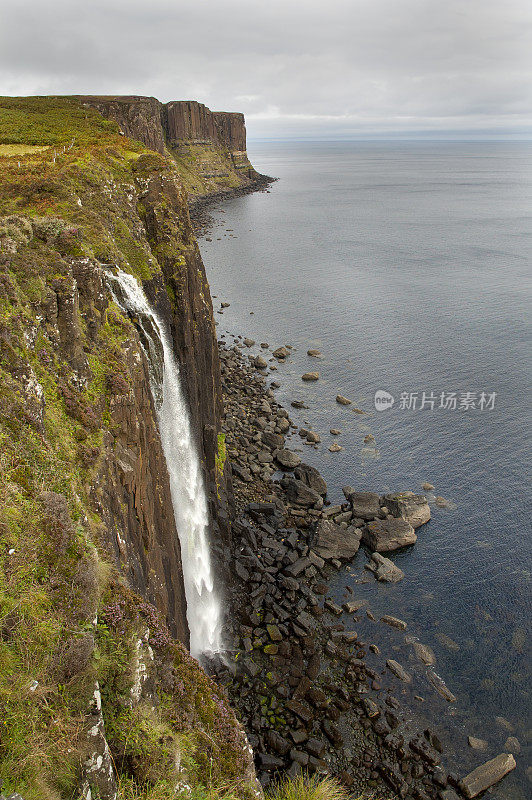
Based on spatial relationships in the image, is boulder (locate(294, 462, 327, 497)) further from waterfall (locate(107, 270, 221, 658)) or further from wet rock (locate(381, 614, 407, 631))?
waterfall (locate(107, 270, 221, 658))

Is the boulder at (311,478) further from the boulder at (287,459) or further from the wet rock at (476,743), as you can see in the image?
the wet rock at (476,743)

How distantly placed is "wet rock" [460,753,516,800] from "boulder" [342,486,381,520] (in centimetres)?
1750

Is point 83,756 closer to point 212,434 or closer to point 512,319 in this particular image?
point 212,434

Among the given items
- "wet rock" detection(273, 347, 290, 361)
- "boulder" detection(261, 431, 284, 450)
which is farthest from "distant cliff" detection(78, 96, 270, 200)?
"boulder" detection(261, 431, 284, 450)

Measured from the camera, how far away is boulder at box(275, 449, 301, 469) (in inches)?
1791

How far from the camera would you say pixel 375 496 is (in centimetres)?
4119

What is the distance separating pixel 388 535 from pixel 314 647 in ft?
37.8

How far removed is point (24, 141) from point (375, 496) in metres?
37.5

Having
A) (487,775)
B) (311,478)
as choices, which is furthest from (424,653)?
(311,478)

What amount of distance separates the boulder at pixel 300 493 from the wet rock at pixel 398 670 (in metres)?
13.7

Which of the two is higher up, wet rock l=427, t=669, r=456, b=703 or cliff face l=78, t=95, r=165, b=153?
cliff face l=78, t=95, r=165, b=153

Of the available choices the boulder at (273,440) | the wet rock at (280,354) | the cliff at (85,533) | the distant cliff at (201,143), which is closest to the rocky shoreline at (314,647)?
the boulder at (273,440)

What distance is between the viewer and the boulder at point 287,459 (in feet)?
149

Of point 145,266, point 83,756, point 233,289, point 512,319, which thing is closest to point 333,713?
point 83,756
